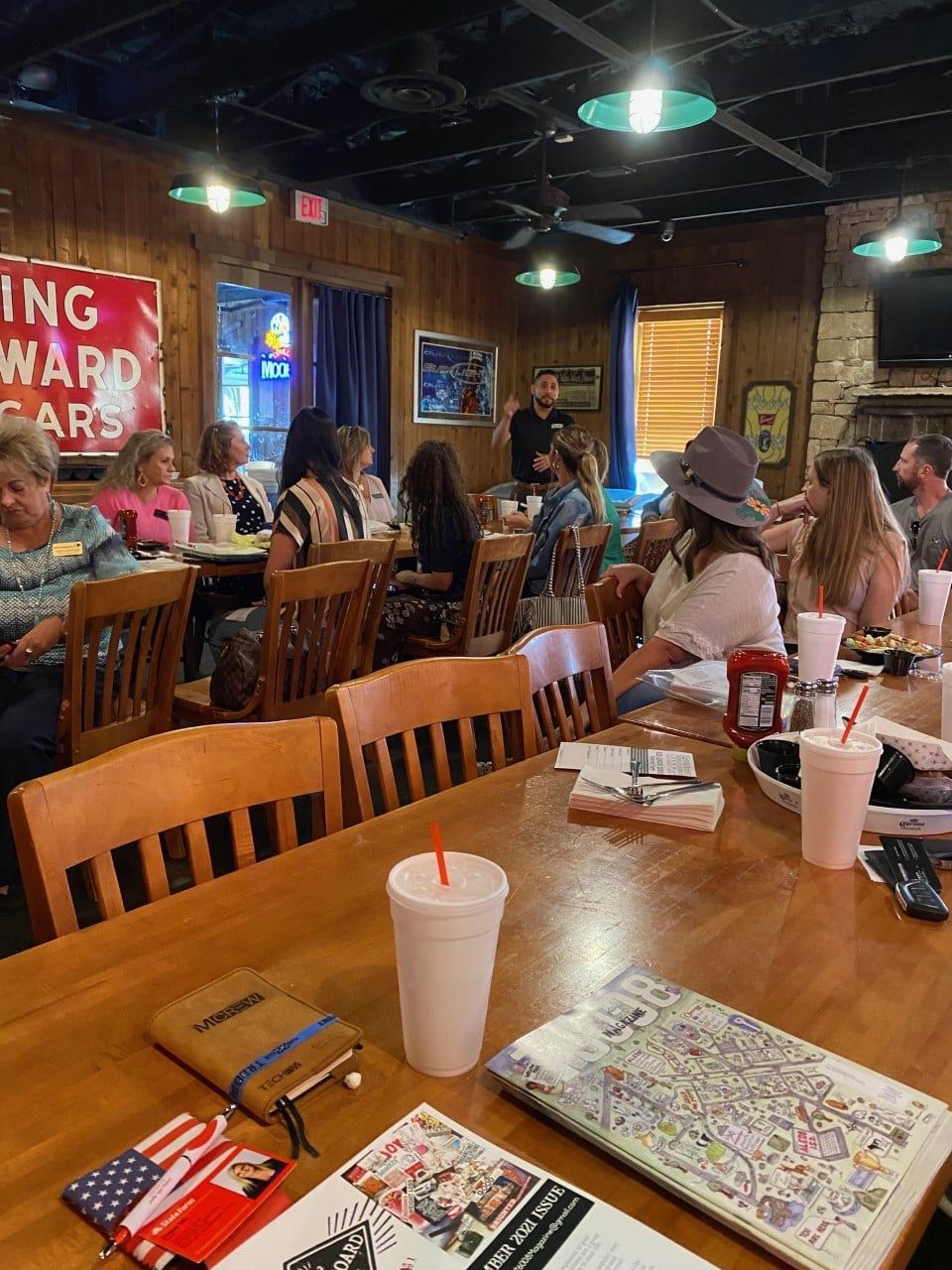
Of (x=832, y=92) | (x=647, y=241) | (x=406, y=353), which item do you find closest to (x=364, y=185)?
(x=406, y=353)

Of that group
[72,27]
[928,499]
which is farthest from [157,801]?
[72,27]

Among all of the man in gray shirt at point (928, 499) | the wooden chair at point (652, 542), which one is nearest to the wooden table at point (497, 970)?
the wooden chair at point (652, 542)

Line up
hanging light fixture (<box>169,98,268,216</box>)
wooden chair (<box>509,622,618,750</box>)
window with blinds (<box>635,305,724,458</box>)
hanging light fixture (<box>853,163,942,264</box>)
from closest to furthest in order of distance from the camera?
wooden chair (<box>509,622,618,750</box>), hanging light fixture (<box>169,98,268,216</box>), hanging light fixture (<box>853,163,942,264</box>), window with blinds (<box>635,305,724,458</box>)

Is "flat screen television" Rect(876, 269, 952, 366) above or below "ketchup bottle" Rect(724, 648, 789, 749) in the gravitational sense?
above

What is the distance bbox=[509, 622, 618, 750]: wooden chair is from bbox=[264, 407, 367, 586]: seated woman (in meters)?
1.68

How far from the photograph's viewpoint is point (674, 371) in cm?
798

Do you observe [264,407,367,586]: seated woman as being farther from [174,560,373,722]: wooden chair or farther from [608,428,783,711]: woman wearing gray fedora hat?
[608,428,783,711]: woman wearing gray fedora hat

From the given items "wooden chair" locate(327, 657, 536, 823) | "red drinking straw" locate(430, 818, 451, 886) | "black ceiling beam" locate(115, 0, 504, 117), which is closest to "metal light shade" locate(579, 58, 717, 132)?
"black ceiling beam" locate(115, 0, 504, 117)

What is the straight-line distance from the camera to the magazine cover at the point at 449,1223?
61cm

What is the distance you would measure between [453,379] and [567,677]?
670 centimetres

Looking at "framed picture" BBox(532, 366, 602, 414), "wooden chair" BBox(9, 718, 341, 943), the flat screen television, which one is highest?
the flat screen television

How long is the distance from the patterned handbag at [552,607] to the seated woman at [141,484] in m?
1.53

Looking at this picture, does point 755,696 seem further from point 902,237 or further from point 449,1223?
point 902,237

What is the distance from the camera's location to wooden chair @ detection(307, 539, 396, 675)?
3.17 metres
